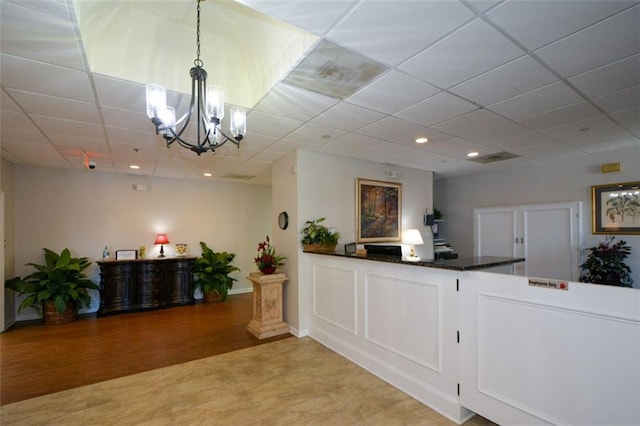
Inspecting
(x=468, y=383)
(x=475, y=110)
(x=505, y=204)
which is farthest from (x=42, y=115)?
(x=505, y=204)

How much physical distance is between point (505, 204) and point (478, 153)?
184 cm

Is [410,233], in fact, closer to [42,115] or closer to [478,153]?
[478,153]

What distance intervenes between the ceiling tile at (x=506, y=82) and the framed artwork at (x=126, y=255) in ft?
20.7

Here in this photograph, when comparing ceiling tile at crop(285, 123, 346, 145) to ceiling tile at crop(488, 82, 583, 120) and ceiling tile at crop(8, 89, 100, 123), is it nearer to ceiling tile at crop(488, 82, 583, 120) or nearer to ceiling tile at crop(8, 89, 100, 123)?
ceiling tile at crop(488, 82, 583, 120)

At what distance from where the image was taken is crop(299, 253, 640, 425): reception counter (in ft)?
5.52

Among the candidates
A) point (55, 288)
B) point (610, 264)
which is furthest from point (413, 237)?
point (55, 288)

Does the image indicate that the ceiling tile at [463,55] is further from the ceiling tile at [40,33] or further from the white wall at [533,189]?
the white wall at [533,189]

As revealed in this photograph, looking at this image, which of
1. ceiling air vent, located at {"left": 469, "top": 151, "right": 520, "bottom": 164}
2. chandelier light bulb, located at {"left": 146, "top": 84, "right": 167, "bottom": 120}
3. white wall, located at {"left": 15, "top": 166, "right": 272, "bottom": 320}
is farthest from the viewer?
white wall, located at {"left": 15, "top": 166, "right": 272, "bottom": 320}

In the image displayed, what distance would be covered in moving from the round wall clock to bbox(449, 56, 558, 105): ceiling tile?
A: 2.77 metres

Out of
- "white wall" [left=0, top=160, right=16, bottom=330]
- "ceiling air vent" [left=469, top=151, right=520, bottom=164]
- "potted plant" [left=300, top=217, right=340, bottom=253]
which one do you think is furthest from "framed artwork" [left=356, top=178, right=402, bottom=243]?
"white wall" [left=0, top=160, right=16, bottom=330]

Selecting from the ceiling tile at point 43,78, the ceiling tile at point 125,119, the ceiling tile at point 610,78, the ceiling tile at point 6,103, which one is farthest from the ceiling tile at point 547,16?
the ceiling tile at point 6,103

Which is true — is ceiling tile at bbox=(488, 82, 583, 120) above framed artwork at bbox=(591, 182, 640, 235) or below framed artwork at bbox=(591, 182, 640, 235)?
above

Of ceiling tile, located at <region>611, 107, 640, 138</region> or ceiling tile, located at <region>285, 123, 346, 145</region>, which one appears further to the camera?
ceiling tile, located at <region>285, 123, 346, 145</region>

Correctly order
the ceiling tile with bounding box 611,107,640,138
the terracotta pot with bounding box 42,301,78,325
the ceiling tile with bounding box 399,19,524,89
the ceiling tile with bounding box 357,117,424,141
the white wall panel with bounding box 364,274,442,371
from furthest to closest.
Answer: the terracotta pot with bounding box 42,301,78,325
the ceiling tile with bounding box 357,117,424,141
the ceiling tile with bounding box 611,107,640,138
the white wall panel with bounding box 364,274,442,371
the ceiling tile with bounding box 399,19,524,89
